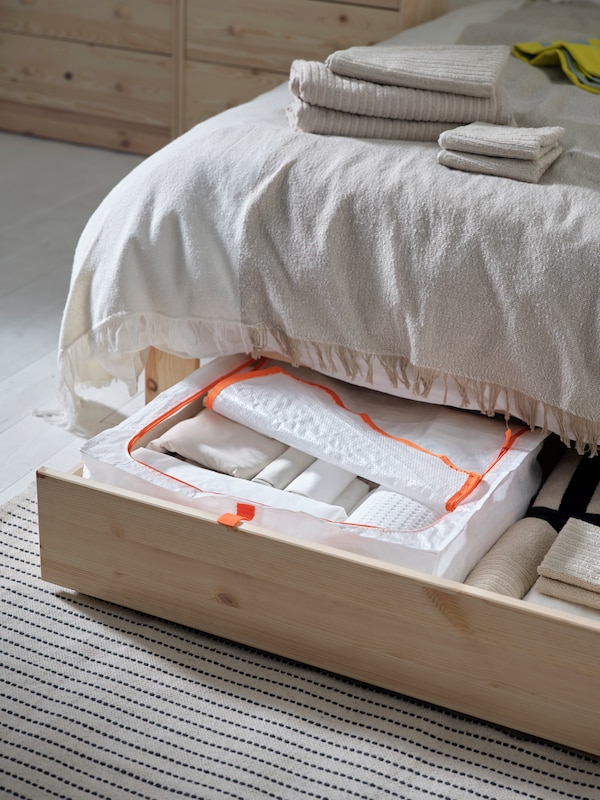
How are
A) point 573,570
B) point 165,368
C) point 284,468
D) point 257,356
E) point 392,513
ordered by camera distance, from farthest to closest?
point 165,368, point 257,356, point 284,468, point 392,513, point 573,570

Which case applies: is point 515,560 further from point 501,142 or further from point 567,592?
point 501,142

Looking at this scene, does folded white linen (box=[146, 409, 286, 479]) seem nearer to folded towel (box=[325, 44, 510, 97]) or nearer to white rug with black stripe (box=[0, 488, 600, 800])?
white rug with black stripe (box=[0, 488, 600, 800])

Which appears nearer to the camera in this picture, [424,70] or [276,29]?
[424,70]

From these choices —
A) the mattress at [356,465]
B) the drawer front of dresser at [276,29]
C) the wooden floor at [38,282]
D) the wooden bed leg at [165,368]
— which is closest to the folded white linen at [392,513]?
the mattress at [356,465]

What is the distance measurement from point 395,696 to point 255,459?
39 centimetres

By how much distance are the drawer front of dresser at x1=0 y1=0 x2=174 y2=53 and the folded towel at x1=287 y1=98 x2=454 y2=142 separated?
5.96 ft

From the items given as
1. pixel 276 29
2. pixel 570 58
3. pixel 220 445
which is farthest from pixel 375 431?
pixel 276 29

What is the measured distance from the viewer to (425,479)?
1.33 metres

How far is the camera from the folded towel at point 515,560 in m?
1.21

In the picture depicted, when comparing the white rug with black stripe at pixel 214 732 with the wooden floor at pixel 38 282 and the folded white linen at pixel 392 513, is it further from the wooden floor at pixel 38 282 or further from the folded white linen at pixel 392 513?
the wooden floor at pixel 38 282

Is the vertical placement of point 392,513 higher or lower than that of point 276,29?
lower

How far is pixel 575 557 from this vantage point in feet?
3.95

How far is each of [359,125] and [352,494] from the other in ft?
2.12

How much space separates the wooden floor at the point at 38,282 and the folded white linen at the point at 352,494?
569 millimetres
